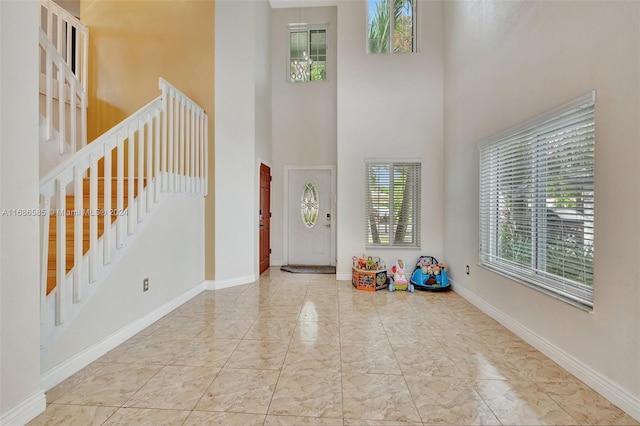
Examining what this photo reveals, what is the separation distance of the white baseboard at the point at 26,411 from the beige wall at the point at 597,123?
10.8ft

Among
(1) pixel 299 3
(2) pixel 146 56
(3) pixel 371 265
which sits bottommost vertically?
(3) pixel 371 265

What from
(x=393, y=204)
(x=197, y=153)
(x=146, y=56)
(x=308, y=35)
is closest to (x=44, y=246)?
(x=197, y=153)

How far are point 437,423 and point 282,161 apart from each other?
4960mm

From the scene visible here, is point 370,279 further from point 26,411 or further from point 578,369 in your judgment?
point 26,411

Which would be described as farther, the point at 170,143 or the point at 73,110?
the point at 73,110

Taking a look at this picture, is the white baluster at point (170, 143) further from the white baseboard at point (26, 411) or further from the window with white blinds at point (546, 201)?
the window with white blinds at point (546, 201)

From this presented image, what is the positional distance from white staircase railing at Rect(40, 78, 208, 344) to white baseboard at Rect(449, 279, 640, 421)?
3.50 meters

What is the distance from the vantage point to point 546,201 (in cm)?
244

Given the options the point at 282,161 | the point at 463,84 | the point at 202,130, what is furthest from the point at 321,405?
the point at 282,161

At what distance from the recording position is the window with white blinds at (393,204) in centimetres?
474

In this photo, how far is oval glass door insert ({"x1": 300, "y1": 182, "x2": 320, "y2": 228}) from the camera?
5.93 metres

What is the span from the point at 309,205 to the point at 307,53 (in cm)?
303

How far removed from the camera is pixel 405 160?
4.68m

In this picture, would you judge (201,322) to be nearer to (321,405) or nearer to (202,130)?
(321,405)
